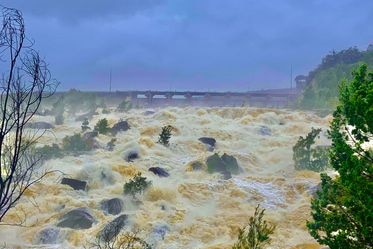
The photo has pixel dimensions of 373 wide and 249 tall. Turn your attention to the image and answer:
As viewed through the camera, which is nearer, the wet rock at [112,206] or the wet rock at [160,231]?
the wet rock at [160,231]

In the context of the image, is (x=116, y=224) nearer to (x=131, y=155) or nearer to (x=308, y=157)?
(x=131, y=155)

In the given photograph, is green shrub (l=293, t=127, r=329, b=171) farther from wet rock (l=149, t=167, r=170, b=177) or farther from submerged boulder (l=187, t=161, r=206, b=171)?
wet rock (l=149, t=167, r=170, b=177)

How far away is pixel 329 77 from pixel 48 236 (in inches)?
2347

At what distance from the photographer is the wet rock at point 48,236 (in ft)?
55.1

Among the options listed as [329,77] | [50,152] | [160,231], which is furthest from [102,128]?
[329,77]

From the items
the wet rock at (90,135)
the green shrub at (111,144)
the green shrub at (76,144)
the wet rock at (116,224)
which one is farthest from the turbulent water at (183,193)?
the green shrub at (76,144)

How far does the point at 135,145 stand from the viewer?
98.5 feet

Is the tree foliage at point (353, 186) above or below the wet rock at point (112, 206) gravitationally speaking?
above

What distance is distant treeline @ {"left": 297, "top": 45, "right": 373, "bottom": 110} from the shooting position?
63.6m

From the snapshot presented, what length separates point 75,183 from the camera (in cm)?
2227

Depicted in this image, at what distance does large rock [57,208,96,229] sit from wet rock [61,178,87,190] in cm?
379

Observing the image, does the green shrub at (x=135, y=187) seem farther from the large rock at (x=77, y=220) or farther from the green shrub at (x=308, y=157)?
the green shrub at (x=308, y=157)

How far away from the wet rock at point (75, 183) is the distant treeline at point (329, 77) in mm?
39200

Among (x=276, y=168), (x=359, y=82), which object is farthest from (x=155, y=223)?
(x=276, y=168)
